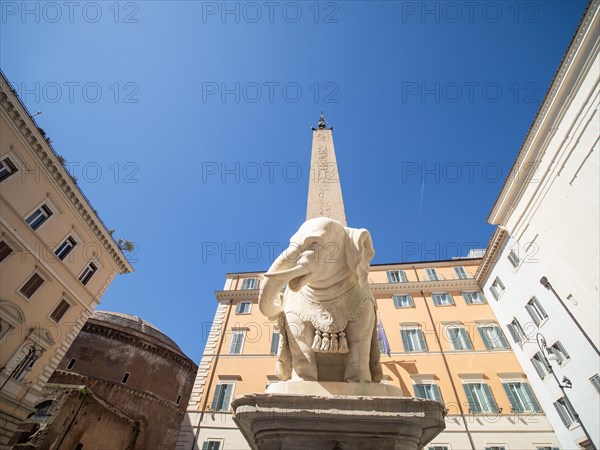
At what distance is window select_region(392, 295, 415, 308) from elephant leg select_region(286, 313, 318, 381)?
61.6ft

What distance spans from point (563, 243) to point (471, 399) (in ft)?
27.9

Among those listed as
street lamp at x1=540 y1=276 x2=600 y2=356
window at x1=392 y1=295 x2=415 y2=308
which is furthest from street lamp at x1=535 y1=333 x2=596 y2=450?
window at x1=392 y1=295 x2=415 y2=308

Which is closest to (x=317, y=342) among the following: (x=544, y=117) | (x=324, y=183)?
(x=324, y=183)

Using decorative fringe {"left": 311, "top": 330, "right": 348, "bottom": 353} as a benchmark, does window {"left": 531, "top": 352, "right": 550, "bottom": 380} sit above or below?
above

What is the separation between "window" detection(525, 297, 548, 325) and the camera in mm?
15875

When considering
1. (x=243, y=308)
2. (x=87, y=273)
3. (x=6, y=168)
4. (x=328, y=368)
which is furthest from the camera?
(x=243, y=308)

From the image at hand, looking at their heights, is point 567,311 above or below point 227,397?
above

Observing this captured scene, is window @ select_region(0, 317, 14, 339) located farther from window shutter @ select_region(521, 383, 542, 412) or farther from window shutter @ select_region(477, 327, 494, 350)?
window shutter @ select_region(521, 383, 542, 412)

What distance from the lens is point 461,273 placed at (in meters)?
22.3

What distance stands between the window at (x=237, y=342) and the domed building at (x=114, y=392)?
910 centimetres

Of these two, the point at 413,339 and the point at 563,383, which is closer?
the point at 563,383

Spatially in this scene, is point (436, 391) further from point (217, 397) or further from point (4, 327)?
point (4, 327)

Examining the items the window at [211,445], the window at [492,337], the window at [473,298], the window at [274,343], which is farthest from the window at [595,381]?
the window at [211,445]

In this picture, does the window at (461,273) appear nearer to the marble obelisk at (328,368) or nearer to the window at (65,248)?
the marble obelisk at (328,368)
